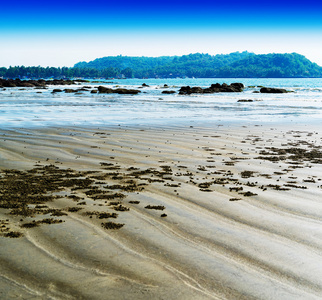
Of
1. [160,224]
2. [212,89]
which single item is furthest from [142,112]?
[212,89]

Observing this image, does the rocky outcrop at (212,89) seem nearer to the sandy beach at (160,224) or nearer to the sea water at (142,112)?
the sea water at (142,112)

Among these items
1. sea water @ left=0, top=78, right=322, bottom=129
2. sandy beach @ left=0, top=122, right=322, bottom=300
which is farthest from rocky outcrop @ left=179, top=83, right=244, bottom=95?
sandy beach @ left=0, top=122, right=322, bottom=300

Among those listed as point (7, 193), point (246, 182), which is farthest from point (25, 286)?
point (246, 182)

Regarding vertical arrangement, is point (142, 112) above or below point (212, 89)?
below

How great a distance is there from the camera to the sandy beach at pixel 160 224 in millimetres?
3587

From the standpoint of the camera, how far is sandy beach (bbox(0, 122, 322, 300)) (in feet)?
11.8

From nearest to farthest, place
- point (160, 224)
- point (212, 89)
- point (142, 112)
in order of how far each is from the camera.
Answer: point (160, 224), point (142, 112), point (212, 89)

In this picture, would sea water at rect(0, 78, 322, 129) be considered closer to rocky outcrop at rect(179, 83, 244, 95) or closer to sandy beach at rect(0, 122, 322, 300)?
sandy beach at rect(0, 122, 322, 300)

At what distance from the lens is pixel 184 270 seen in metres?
3.87

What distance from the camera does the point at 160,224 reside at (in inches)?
207

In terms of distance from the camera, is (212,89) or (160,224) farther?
(212,89)

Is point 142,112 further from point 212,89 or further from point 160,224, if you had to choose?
point 212,89

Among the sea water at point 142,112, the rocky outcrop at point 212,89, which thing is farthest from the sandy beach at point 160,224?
the rocky outcrop at point 212,89

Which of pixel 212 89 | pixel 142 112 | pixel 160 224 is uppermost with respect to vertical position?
pixel 212 89
